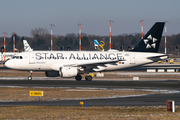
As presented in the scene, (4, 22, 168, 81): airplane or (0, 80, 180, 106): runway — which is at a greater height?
(4, 22, 168, 81): airplane

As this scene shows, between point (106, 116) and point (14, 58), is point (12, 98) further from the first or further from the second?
point (14, 58)

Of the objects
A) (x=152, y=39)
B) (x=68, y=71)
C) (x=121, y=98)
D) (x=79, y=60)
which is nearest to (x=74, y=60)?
(x=79, y=60)

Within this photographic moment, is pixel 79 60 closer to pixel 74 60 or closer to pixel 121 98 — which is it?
pixel 74 60

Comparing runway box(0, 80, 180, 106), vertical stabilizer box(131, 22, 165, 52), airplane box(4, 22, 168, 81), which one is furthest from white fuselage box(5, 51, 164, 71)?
runway box(0, 80, 180, 106)

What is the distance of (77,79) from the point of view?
5131 centimetres

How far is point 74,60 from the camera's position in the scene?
51.6 m

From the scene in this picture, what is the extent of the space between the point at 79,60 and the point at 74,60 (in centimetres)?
82

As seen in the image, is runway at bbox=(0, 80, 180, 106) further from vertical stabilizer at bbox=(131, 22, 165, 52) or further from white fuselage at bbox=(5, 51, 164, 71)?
vertical stabilizer at bbox=(131, 22, 165, 52)

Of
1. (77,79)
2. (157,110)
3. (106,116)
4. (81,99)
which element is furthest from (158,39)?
(106,116)

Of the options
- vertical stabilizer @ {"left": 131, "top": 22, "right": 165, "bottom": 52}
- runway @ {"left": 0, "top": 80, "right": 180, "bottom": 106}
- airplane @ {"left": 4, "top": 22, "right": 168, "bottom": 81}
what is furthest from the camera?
vertical stabilizer @ {"left": 131, "top": 22, "right": 165, "bottom": 52}

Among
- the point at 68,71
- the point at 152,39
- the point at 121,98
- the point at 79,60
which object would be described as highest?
the point at 152,39

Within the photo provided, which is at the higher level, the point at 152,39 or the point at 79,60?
the point at 152,39

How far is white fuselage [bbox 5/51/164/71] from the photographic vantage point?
166 ft

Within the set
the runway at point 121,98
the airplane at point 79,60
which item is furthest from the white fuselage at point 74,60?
the runway at point 121,98
